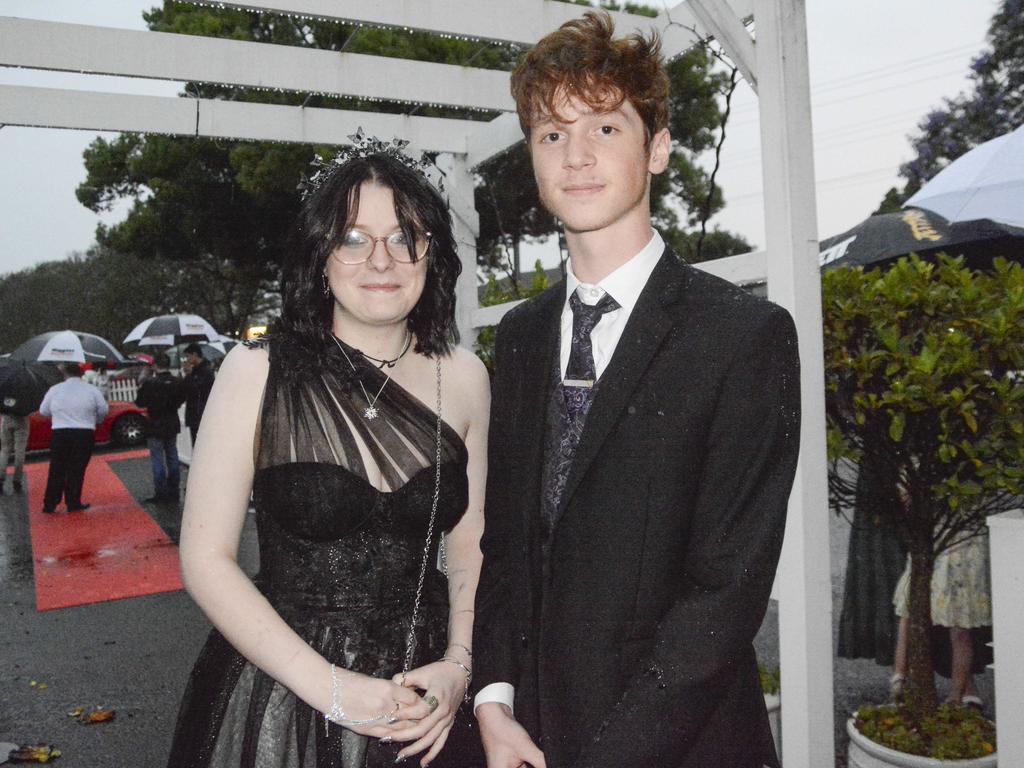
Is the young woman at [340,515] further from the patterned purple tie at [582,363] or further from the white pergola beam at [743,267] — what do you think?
the white pergola beam at [743,267]

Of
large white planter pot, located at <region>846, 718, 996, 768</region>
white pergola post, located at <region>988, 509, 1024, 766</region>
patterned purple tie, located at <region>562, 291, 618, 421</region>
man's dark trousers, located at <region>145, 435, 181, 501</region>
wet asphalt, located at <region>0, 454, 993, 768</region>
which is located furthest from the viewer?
man's dark trousers, located at <region>145, 435, 181, 501</region>

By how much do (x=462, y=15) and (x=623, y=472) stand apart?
9.95 feet

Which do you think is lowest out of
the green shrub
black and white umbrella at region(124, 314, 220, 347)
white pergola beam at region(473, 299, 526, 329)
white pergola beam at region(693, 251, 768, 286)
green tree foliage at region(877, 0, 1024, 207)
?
the green shrub

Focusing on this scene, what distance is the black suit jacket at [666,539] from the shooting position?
4.70 ft

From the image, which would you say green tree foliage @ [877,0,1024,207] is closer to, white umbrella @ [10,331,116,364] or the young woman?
white umbrella @ [10,331,116,364]

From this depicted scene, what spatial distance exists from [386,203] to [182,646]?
5.05 m

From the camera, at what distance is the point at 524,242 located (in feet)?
60.2

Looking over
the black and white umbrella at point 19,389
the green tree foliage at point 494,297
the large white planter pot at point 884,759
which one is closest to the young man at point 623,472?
the large white planter pot at point 884,759

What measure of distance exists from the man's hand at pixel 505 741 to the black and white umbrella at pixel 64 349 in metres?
11.8

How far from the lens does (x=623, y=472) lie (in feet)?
5.02

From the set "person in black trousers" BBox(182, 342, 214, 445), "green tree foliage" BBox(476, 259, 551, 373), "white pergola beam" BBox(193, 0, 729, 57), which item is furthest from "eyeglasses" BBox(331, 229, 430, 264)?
"person in black trousers" BBox(182, 342, 214, 445)

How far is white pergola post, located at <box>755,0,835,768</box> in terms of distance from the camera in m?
2.55

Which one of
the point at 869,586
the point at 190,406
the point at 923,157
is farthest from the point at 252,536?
the point at 923,157

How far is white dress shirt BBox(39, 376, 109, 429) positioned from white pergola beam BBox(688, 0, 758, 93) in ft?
33.1
